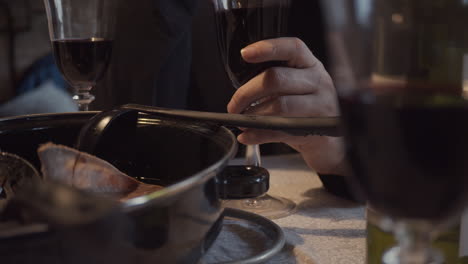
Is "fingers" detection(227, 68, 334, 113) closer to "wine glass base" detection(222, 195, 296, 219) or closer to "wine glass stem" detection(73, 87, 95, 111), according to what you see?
"wine glass base" detection(222, 195, 296, 219)

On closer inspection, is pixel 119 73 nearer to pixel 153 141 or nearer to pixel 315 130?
pixel 153 141

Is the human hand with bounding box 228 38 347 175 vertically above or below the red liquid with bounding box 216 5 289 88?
below

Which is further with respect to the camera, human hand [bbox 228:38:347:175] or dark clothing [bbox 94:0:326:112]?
dark clothing [bbox 94:0:326:112]

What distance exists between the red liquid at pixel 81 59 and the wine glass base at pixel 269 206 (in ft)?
1.18

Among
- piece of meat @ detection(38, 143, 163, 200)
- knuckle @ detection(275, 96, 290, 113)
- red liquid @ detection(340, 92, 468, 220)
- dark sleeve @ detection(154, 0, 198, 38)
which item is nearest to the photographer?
red liquid @ detection(340, 92, 468, 220)

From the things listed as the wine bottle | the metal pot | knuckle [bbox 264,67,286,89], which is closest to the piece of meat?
the metal pot

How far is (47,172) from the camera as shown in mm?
443

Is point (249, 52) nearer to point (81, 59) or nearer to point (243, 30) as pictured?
point (243, 30)

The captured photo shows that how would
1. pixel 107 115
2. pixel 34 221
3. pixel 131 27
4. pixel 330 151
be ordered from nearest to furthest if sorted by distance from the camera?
pixel 34 221
pixel 107 115
pixel 330 151
pixel 131 27

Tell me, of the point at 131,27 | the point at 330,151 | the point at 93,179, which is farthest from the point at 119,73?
the point at 93,179

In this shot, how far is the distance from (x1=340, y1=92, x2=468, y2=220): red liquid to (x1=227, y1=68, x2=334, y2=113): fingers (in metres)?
0.52

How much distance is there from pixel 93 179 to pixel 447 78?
0.31 metres

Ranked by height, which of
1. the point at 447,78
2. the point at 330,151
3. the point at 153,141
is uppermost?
the point at 447,78

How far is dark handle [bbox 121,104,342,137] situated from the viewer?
53cm
